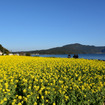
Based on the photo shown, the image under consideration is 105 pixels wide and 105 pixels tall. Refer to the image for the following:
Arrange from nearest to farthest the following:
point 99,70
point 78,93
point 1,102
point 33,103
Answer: point 1,102, point 33,103, point 78,93, point 99,70

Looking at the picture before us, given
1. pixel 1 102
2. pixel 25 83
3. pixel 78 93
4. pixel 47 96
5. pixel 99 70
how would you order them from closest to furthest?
pixel 1 102 < pixel 47 96 < pixel 78 93 < pixel 25 83 < pixel 99 70

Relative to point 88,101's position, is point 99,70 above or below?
above

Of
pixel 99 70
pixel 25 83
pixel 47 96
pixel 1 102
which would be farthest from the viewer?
pixel 99 70

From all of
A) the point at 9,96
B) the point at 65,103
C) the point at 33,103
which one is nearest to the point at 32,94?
the point at 33,103

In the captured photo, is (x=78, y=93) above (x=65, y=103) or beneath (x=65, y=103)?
above

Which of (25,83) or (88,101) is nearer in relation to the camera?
(88,101)

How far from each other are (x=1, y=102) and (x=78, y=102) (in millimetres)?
2576

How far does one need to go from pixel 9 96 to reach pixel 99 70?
662 centimetres

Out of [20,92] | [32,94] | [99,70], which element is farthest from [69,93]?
[99,70]

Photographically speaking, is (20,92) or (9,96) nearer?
(9,96)

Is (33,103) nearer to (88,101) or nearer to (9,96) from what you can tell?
(9,96)

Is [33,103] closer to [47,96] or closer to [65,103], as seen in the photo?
[47,96]

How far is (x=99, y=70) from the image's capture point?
9.38 meters

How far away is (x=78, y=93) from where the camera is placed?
5.00 metres
